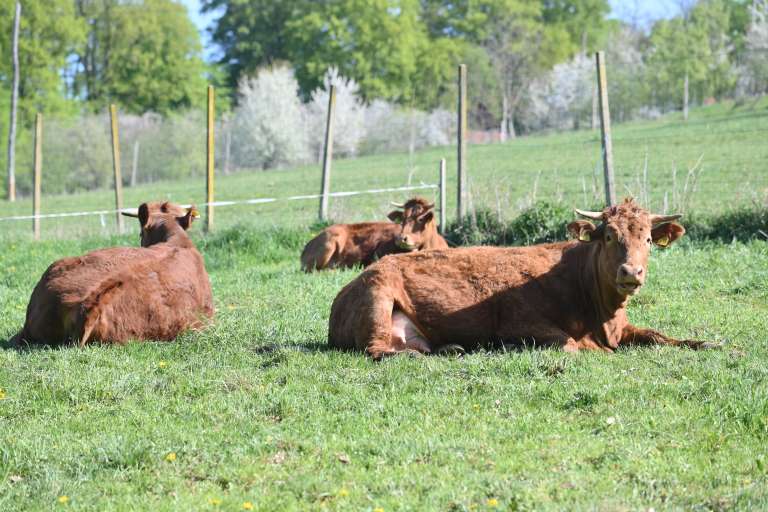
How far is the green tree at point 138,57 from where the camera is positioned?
258ft

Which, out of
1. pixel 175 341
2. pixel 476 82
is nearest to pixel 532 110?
pixel 476 82

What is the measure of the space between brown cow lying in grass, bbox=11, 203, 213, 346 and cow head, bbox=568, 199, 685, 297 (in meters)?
3.91

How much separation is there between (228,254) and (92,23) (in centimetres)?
6817

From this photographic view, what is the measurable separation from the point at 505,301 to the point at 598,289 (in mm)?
808

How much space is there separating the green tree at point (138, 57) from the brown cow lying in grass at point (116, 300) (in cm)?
7105

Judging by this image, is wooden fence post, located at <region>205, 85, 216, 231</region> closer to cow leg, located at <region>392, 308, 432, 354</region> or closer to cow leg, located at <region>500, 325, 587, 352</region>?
cow leg, located at <region>392, 308, 432, 354</region>

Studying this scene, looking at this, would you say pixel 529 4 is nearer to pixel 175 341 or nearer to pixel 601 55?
pixel 601 55

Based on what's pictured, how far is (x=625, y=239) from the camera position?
814 cm

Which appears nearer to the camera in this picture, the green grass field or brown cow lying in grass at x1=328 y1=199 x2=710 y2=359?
the green grass field

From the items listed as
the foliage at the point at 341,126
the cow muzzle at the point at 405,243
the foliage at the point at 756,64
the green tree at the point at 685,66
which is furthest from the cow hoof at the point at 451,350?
the green tree at the point at 685,66

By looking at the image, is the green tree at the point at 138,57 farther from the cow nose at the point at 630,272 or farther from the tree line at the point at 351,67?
the cow nose at the point at 630,272

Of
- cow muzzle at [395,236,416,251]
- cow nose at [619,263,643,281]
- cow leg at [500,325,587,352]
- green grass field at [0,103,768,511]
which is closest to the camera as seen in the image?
green grass field at [0,103,768,511]

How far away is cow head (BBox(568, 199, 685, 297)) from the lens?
796 cm

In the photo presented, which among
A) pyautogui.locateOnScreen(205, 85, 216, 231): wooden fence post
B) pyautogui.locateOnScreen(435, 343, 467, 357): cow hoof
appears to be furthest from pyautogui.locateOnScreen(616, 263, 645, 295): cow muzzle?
pyautogui.locateOnScreen(205, 85, 216, 231): wooden fence post
